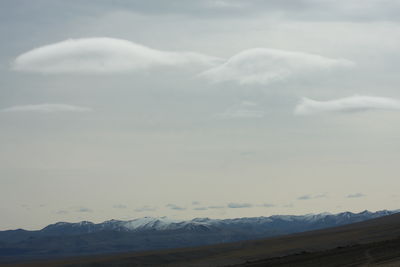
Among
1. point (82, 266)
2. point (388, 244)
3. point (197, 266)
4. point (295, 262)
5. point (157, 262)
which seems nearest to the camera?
point (295, 262)

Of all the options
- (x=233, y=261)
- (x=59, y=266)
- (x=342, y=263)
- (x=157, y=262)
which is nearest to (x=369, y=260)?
(x=342, y=263)

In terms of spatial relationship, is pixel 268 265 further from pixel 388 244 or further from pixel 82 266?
pixel 82 266

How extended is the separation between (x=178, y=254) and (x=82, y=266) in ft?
69.1

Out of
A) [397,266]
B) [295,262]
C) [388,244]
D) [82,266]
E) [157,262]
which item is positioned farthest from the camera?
[82,266]

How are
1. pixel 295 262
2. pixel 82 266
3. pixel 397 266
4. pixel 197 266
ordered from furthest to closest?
pixel 82 266 < pixel 197 266 < pixel 295 262 < pixel 397 266

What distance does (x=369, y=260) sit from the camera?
64.9m

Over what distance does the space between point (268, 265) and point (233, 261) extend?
23320 mm

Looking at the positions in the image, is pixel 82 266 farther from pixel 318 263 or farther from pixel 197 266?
pixel 318 263

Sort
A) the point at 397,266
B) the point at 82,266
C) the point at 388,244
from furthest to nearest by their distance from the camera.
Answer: the point at 82,266, the point at 388,244, the point at 397,266

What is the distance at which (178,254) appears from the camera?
13888 cm

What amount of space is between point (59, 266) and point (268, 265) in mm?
76762

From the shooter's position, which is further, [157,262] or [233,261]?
[157,262]

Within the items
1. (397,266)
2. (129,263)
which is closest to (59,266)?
(129,263)

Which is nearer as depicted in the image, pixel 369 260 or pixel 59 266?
pixel 369 260
